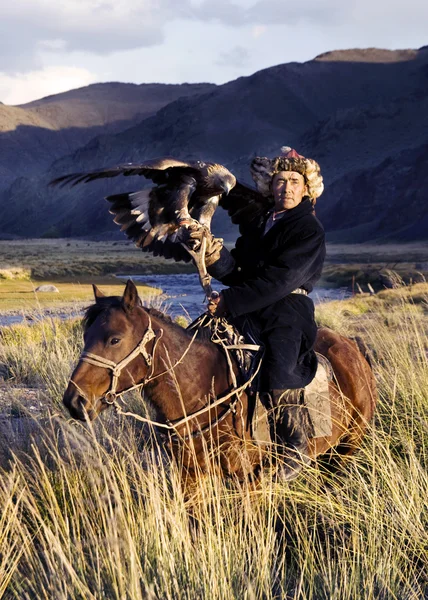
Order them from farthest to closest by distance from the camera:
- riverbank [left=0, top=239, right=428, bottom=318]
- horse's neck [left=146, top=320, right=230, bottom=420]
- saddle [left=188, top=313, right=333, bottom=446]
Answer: riverbank [left=0, top=239, right=428, bottom=318], saddle [left=188, top=313, right=333, bottom=446], horse's neck [left=146, top=320, right=230, bottom=420]

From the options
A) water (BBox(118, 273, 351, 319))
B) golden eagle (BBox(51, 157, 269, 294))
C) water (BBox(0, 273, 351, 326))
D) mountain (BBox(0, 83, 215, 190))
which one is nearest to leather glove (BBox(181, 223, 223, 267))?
golden eagle (BBox(51, 157, 269, 294))

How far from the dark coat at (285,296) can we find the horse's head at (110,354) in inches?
24.3

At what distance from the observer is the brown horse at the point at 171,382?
12.7 ft

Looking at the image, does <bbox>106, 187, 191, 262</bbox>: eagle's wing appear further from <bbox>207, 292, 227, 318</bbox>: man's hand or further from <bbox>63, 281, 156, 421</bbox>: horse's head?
<bbox>63, 281, 156, 421</bbox>: horse's head

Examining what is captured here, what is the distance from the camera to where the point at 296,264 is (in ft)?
14.5

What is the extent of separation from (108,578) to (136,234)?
2234mm

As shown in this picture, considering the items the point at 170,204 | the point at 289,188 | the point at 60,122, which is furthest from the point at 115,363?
the point at 60,122

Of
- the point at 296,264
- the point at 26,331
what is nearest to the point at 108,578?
the point at 296,264

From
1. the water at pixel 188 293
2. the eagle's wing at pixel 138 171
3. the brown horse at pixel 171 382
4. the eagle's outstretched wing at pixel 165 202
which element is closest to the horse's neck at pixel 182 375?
the brown horse at pixel 171 382

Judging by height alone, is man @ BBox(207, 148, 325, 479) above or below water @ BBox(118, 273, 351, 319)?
above

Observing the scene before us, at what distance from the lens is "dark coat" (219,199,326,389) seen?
14.4 ft

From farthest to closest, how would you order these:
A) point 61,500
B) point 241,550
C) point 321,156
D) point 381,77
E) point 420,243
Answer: point 381,77 → point 321,156 → point 420,243 → point 61,500 → point 241,550

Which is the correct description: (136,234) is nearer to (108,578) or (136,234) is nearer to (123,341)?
(123,341)

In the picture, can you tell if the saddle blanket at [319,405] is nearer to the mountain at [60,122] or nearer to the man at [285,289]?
the man at [285,289]
